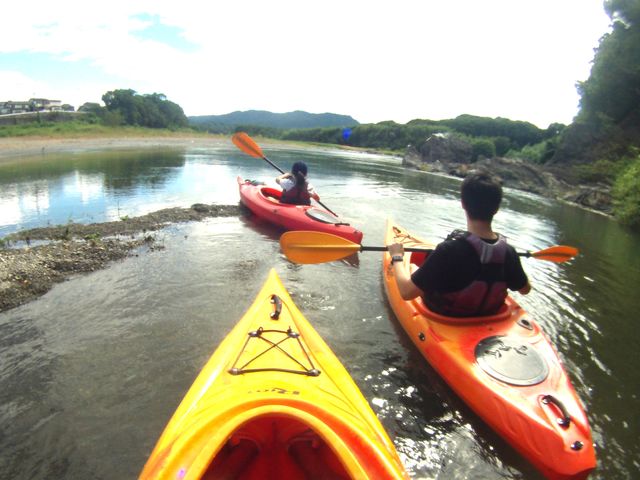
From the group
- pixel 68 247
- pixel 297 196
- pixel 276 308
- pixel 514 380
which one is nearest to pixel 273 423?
pixel 276 308

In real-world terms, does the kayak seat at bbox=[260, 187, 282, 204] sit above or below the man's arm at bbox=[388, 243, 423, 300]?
below

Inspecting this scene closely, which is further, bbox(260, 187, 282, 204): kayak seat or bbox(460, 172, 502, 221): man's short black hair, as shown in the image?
bbox(260, 187, 282, 204): kayak seat

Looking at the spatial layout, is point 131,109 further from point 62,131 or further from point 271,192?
point 271,192

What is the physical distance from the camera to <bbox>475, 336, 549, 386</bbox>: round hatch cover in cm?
300

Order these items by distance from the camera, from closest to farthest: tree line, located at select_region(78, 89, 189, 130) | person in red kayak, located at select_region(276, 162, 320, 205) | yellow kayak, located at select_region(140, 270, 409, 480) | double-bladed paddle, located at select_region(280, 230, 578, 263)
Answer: yellow kayak, located at select_region(140, 270, 409, 480), double-bladed paddle, located at select_region(280, 230, 578, 263), person in red kayak, located at select_region(276, 162, 320, 205), tree line, located at select_region(78, 89, 189, 130)

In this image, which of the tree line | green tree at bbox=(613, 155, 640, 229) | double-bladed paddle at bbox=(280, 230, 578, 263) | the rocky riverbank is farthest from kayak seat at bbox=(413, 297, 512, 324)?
the tree line

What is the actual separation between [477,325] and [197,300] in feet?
11.4

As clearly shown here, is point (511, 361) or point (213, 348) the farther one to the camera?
point (213, 348)

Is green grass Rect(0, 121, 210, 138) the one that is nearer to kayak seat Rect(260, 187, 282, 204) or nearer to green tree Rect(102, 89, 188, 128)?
green tree Rect(102, 89, 188, 128)

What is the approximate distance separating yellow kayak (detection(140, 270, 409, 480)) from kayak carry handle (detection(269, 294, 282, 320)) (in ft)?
1.03

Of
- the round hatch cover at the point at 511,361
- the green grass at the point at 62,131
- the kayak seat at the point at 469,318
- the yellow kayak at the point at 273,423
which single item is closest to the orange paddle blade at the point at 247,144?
the kayak seat at the point at 469,318

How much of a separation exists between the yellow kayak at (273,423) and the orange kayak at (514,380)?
110cm

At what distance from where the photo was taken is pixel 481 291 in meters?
3.39

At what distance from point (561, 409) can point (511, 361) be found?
0.61 m
